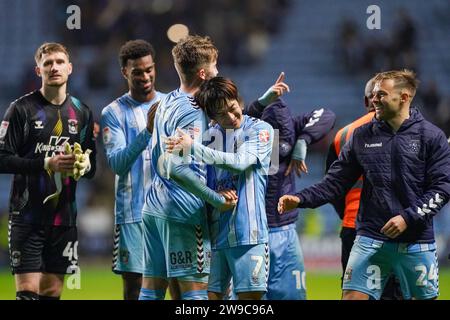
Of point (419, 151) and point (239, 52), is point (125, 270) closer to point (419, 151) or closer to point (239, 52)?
point (419, 151)

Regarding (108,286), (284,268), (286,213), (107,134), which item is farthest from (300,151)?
(108,286)

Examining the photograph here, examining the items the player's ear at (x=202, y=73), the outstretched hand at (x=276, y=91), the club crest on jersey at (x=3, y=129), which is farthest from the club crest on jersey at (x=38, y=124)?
the outstretched hand at (x=276, y=91)

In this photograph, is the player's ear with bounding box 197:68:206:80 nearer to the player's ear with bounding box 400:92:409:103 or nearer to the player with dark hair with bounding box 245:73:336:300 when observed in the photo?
the player with dark hair with bounding box 245:73:336:300

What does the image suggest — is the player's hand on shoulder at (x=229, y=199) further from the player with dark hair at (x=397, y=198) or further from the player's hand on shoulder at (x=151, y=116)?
the player's hand on shoulder at (x=151, y=116)

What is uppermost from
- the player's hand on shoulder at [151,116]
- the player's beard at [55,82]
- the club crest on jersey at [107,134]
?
the player's beard at [55,82]

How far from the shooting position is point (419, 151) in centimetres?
570

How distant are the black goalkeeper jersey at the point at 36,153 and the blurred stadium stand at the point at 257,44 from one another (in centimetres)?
761

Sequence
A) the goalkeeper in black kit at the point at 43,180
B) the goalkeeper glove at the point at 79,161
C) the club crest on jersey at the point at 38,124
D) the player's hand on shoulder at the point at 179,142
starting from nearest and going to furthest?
1. the player's hand on shoulder at the point at 179,142
2. the goalkeeper glove at the point at 79,161
3. the goalkeeper in black kit at the point at 43,180
4. the club crest on jersey at the point at 38,124

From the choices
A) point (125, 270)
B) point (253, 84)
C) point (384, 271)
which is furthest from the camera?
point (253, 84)

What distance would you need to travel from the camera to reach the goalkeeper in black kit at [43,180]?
6516mm

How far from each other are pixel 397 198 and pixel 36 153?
8.50ft

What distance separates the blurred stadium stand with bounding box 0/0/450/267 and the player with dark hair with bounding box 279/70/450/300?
28.0 feet
